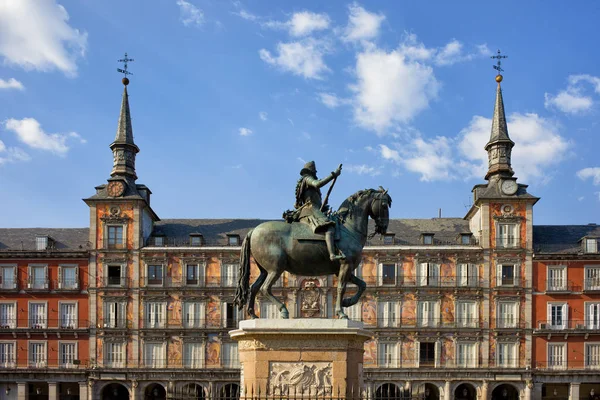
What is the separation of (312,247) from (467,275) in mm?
52556

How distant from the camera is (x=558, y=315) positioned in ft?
210

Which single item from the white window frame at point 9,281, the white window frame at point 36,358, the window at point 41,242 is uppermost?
the window at point 41,242

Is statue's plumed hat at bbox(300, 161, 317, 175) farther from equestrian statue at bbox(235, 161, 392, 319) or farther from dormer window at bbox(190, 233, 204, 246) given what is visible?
dormer window at bbox(190, 233, 204, 246)

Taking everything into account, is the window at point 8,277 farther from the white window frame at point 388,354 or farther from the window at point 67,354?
the white window frame at point 388,354

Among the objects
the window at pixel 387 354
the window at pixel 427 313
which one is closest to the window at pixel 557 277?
the window at pixel 427 313

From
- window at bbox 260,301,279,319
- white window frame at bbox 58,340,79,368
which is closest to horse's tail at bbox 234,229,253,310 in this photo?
window at bbox 260,301,279,319

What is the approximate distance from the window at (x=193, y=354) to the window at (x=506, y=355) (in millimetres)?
24794

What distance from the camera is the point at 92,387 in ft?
209

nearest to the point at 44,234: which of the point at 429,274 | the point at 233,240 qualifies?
the point at 233,240

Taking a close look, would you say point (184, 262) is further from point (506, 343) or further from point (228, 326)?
point (506, 343)

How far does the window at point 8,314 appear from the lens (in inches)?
2571

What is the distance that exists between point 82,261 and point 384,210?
54.9 metres

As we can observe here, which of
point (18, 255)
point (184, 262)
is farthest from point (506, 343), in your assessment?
point (18, 255)

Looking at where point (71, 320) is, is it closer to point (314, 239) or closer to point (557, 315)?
point (557, 315)
